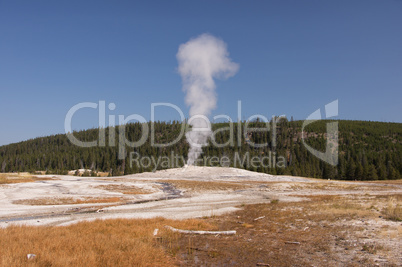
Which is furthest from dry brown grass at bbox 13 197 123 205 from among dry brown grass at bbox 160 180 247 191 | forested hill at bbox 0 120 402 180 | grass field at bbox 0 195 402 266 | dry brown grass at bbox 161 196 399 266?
forested hill at bbox 0 120 402 180

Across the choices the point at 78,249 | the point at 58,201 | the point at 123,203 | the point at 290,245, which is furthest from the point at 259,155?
the point at 78,249

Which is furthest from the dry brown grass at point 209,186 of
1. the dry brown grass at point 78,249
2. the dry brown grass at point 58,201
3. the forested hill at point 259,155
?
the forested hill at point 259,155

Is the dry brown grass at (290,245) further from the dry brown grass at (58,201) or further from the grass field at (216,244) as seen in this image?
the dry brown grass at (58,201)

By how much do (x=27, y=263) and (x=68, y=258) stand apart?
3.78 feet

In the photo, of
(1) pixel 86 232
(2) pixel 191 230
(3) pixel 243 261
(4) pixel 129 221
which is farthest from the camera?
(4) pixel 129 221

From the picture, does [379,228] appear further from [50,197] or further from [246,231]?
[50,197]

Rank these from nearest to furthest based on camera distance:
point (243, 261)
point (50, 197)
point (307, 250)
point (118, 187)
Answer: point (243, 261) < point (307, 250) < point (50, 197) < point (118, 187)

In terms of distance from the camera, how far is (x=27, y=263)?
28.3 feet

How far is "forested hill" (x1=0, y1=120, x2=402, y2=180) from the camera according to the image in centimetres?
10900

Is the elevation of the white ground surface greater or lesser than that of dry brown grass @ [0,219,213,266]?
lesser

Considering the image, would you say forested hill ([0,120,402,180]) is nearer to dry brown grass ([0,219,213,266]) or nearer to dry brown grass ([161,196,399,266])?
dry brown grass ([161,196,399,266])

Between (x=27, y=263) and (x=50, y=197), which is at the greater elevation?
(x=27, y=263)

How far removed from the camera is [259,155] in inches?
5738

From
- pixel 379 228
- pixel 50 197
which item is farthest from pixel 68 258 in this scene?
pixel 50 197
